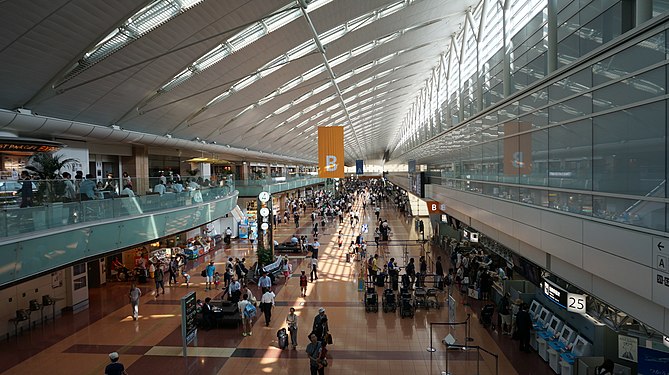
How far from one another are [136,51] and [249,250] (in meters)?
14.0

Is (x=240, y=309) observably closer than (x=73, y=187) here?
No

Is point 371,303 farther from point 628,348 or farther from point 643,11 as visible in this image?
point 643,11


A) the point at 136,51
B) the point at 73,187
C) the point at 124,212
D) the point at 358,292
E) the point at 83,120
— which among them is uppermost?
the point at 136,51

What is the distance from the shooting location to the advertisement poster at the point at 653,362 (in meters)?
6.08

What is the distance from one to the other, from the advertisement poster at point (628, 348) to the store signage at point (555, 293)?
1.46 metres

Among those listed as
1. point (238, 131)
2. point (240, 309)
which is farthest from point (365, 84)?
point (240, 309)

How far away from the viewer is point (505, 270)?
14.9 m

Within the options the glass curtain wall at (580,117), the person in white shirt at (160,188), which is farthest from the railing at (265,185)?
the glass curtain wall at (580,117)

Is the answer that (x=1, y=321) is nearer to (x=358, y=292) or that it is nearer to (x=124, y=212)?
(x=124, y=212)

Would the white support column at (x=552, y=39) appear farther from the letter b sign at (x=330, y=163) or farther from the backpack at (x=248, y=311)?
the letter b sign at (x=330, y=163)

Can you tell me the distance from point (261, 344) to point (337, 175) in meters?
8.85

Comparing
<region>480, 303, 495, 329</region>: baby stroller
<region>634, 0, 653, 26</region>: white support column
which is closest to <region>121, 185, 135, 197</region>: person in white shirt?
<region>480, 303, 495, 329</region>: baby stroller

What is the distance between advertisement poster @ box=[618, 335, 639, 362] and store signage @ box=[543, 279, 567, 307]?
4.79 feet

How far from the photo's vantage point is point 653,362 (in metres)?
6.19
